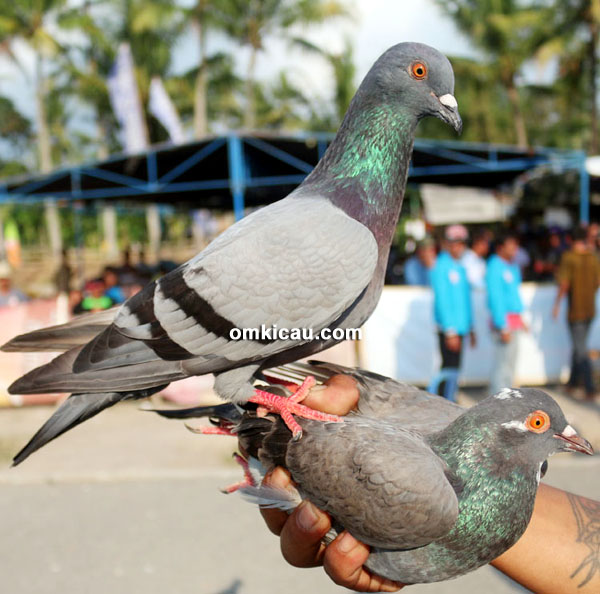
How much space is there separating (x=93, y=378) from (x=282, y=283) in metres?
0.64

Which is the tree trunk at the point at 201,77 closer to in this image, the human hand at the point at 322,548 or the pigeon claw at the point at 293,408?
the pigeon claw at the point at 293,408

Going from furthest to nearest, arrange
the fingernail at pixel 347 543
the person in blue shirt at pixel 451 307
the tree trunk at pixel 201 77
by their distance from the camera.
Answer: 1. the tree trunk at pixel 201 77
2. the person in blue shirt at pixel 451 307
3. the fingernail at pixel 347 543

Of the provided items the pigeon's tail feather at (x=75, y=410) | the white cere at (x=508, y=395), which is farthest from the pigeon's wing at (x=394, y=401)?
the pigeon's tail feather at (x=75, y=410)

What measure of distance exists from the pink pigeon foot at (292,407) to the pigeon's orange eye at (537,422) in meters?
0.48

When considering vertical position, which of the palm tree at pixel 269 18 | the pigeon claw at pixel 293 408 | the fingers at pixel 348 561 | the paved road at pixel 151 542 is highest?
the palm tree at pixel 269 18

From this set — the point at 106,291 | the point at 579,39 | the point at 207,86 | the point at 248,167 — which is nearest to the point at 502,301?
the point at 106,291

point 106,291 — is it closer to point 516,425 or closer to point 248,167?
point 248,167

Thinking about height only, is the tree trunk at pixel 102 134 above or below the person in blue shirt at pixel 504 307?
above

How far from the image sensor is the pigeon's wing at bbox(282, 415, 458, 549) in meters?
1.39

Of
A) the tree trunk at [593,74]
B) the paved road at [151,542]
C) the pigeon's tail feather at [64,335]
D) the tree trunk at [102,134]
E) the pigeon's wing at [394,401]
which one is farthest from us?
the tree trunk at [102,134]

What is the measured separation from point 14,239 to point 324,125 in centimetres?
1581

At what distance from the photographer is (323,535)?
1.63 m

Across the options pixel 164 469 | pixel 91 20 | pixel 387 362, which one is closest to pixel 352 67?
pixel 91 20

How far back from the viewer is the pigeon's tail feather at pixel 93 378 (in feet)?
5.96
